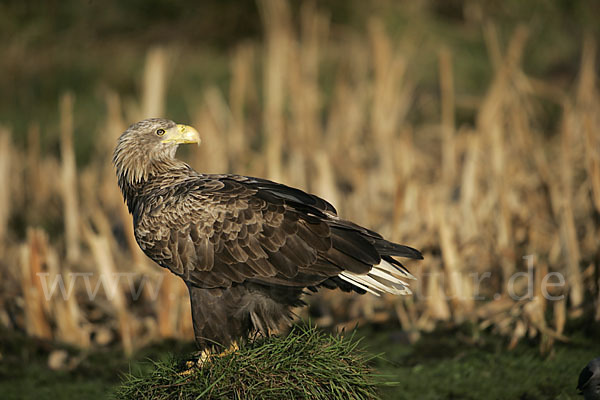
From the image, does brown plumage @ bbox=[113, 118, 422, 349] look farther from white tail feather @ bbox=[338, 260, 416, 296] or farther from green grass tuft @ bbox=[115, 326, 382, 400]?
green grass tuft @ bbox=[115, 326, 382, 400]

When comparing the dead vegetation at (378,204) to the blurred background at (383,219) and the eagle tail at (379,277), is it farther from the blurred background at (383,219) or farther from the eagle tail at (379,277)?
the eagle tail at (379,277)

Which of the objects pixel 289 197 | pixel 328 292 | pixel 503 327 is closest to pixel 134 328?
pixel 328 292

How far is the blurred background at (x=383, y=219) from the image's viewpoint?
4.84 metres

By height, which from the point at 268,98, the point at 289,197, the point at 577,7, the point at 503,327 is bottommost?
the point at 503,327

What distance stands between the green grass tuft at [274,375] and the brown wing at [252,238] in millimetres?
393

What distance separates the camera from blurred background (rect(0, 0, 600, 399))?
15.9ft

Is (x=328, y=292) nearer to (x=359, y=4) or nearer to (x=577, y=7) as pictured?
(x=577, y=7)

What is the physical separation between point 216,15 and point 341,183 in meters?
8.50

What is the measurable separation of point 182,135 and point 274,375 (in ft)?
5.64

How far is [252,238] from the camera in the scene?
381cm

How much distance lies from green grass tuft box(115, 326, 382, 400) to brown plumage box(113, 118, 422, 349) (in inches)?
12.8

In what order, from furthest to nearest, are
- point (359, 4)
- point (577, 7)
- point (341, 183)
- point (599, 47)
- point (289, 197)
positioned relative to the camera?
point (359, 4) < point (577, 7) < point (599, 47) < point (341, 183) < point (289, 197)

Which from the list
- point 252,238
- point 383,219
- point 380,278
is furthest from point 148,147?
point 383,219

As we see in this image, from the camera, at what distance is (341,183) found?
7461 mm
